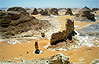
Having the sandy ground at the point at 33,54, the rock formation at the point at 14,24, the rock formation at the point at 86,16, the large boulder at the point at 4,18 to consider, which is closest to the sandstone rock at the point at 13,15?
the rock formation at the point at 14,24

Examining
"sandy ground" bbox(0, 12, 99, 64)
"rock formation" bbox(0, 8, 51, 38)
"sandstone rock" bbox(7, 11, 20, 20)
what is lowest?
"sandy ground" bbox(0, 12, 99, 64)

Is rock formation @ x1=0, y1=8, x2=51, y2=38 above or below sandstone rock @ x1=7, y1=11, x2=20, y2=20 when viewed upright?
below

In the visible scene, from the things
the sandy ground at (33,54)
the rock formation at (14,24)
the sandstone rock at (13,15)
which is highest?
the sandstone rock at (13,15)

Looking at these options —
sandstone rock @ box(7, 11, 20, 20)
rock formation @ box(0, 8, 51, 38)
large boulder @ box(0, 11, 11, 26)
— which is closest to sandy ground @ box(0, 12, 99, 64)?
rock formation @ box(0, 8, 51, 38)

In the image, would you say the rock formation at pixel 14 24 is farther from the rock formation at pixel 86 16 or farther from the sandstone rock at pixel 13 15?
the rock formation at pixel 86 16

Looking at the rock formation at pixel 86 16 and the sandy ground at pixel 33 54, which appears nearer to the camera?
the sandy ground at pixel 33 54

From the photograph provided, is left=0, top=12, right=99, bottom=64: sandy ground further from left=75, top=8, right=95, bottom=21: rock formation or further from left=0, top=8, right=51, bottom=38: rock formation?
left=75, top=8, right=95, bottom=21: rock formation

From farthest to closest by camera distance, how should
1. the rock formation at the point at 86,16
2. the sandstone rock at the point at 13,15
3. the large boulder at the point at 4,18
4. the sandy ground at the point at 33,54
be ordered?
the rock formation at the point at 86,16
the sandstone rock at the point at 13,15
the large boulder at the point at 4,18
the sandy ground at the point at 33,54

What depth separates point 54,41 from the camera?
14.4 meters

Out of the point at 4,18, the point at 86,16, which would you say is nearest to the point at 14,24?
the point at 4,18

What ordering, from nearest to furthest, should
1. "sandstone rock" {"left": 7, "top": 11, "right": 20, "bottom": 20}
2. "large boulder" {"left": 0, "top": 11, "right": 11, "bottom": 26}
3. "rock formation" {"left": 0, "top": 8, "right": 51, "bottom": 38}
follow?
1. "rock formation" {"left": 0, "top": 8, "right": 51, "bottom": 38}
2. "large boulder" {"left": 0, "top": 11, "right": 11, "bottom": 26}
3. "sandstone rock" {"left": 7, "top": 11, "right": 20, "bottom": 20}

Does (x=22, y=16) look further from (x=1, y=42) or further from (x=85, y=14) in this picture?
(x=85, y=14)

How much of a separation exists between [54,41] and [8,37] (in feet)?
27.8

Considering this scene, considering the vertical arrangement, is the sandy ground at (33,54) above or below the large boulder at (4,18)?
below
